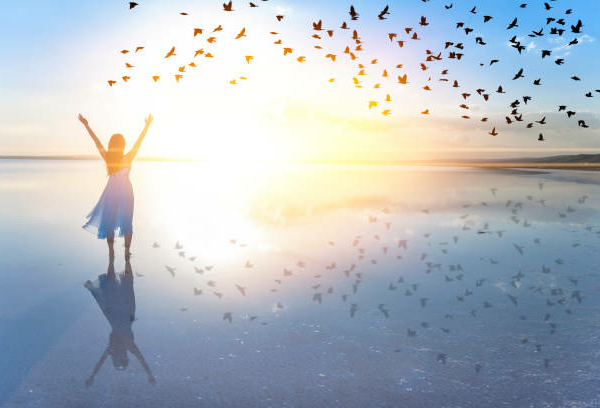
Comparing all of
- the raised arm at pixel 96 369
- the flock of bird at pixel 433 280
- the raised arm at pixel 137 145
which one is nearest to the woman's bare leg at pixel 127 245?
the flock of bird at pixel 433 280

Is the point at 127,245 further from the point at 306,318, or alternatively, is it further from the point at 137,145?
the point at 306,318

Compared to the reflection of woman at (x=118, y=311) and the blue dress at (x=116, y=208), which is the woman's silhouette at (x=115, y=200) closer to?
the blue dress at (x=116, y=208)

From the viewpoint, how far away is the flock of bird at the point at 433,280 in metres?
5.58

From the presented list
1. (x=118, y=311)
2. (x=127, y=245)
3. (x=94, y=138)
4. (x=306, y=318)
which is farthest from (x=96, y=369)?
(x=94, y=138)

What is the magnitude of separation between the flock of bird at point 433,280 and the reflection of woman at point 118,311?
0.87 m

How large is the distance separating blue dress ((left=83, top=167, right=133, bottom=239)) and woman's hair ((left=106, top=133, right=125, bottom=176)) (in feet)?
0.33

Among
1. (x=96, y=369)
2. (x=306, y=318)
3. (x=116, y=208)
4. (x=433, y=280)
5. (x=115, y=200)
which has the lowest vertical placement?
(x=96, y=369)

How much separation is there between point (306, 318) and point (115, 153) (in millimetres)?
5340

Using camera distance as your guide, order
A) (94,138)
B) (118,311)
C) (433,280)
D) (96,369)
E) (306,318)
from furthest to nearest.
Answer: (94,138) < (433,280) < (118,311) < (306,318) < (96,369)

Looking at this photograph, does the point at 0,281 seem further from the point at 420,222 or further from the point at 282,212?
the point at 420,222

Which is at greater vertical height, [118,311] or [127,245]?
[127,245]

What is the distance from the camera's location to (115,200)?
8.56 meters

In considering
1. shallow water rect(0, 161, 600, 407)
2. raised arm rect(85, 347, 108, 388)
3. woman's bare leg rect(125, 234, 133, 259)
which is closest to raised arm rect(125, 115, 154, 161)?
woman's bare leg rect(125, 234, 133, 259)

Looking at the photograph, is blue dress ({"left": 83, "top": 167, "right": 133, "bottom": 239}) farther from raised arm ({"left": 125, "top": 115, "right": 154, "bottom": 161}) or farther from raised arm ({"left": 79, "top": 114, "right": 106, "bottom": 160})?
raised arm ({"left": 79, "top": 114, "right": 106, "bottom": 160})
